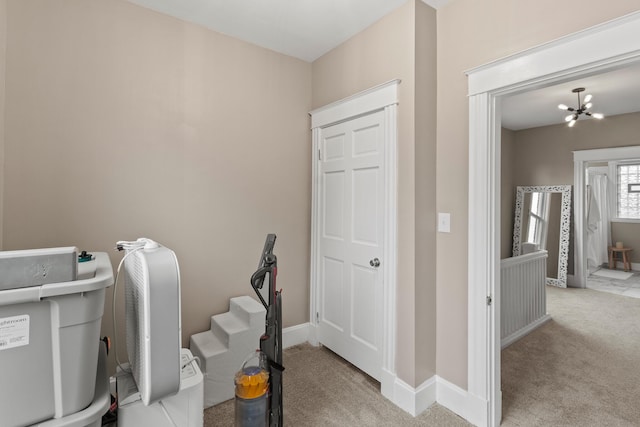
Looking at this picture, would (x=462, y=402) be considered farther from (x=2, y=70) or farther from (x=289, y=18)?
(x=2, y=70)

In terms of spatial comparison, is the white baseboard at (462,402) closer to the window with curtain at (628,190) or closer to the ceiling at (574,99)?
the ceiling at (574,99)

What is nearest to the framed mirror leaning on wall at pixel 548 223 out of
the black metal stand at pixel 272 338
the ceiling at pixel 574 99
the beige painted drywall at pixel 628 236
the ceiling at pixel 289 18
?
the ceiling at pixel 574 99

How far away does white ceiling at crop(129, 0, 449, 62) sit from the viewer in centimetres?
215

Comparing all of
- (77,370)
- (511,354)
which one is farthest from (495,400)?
(77,370)

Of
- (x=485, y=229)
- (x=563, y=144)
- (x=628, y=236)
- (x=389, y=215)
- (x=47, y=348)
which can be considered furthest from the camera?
(x=628, y=236)

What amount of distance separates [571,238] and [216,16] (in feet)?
19.9

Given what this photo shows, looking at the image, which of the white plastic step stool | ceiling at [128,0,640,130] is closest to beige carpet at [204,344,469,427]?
the white plastic step stool

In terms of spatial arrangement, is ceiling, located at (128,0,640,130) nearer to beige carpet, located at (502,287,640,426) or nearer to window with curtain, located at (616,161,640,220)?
beige carpet, located at (502,287,640,426)

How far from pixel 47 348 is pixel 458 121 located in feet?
7.49

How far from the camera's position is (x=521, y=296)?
3.33 metres

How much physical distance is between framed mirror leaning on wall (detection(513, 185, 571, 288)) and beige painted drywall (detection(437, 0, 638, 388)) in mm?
3960

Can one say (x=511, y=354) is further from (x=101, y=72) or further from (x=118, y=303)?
(x=101, y=72)

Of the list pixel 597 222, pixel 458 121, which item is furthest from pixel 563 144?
pixel 458 121

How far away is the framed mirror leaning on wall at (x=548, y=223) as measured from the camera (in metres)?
5.30
